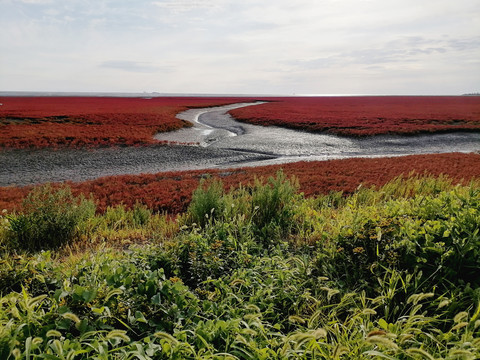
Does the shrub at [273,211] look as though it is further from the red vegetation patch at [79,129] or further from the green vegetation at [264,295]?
the red vegetation patch at [79,129]

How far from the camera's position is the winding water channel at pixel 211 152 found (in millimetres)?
17297

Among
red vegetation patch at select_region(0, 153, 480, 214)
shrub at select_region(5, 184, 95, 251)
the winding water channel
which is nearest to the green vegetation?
shrub at select_region(5, 184, 95, 251)

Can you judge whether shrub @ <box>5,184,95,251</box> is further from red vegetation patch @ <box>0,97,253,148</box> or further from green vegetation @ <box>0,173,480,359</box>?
red vegetation patch @ <box>0,97,253,148</box>

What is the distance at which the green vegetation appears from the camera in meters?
2.37

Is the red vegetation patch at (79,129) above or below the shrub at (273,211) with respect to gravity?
above

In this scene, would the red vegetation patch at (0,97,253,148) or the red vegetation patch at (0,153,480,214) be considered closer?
the red vegetation patch at (0,153,480,214)

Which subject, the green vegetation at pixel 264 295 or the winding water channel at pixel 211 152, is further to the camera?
the winding water channel at pixel 211 152

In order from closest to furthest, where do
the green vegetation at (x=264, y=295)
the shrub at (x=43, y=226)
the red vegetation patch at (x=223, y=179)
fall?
the green vegetation at (x=264, y=295) → the shrub at (x=43, y=226) → the red vegetation patch at (x=223, y=179)

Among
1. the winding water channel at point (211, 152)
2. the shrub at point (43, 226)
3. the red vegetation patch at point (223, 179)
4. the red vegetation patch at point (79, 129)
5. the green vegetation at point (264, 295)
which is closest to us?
the green vegetation at point (264, 295)

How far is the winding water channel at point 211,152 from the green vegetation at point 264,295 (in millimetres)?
12359

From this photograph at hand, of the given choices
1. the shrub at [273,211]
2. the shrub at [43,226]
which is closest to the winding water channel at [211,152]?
the shrub at [43,226]

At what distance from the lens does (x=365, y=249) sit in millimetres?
4133

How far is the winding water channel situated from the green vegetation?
40.5 ft

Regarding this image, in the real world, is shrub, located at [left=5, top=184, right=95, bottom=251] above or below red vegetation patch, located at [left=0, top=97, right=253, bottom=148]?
below
